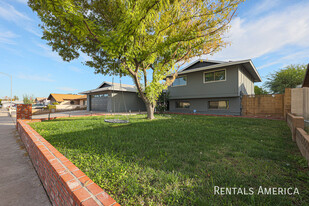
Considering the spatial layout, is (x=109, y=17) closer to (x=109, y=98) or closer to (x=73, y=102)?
(x=109, y=98)

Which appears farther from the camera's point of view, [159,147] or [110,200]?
[159,147]

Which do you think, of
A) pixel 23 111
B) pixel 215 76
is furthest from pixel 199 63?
pixel 23 111

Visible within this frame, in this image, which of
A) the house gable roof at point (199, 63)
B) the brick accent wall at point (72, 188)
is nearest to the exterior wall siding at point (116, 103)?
the house gable roof at point (199, 63)

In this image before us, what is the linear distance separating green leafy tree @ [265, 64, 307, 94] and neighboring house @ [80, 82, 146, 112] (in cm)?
2273

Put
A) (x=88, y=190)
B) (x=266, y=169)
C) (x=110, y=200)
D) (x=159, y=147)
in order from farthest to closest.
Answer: (x=159, y=147) < (x=266, y=169) < (x=88, y=190) < (x=110, y=200)

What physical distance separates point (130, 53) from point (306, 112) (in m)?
9.59

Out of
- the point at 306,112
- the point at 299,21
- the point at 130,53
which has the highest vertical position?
the point at 299,21

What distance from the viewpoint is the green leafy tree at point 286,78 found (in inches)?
760

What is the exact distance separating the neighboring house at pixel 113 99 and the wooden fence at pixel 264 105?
13399 millimetres

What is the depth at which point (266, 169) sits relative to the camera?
2279 mm

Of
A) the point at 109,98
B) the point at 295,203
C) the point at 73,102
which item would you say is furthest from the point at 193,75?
the point at 73,102

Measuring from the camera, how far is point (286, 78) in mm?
20000

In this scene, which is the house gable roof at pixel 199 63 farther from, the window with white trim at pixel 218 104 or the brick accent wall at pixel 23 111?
the brick accent wall at pixel 23 111

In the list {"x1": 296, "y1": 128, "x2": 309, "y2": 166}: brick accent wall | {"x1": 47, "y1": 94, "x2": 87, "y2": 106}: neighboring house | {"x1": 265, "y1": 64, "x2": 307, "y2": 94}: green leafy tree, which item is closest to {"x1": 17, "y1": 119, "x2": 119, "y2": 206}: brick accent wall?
{"x1": 296, "y1": 128, "x2": 309, "y2": 166}: brick accent wall
